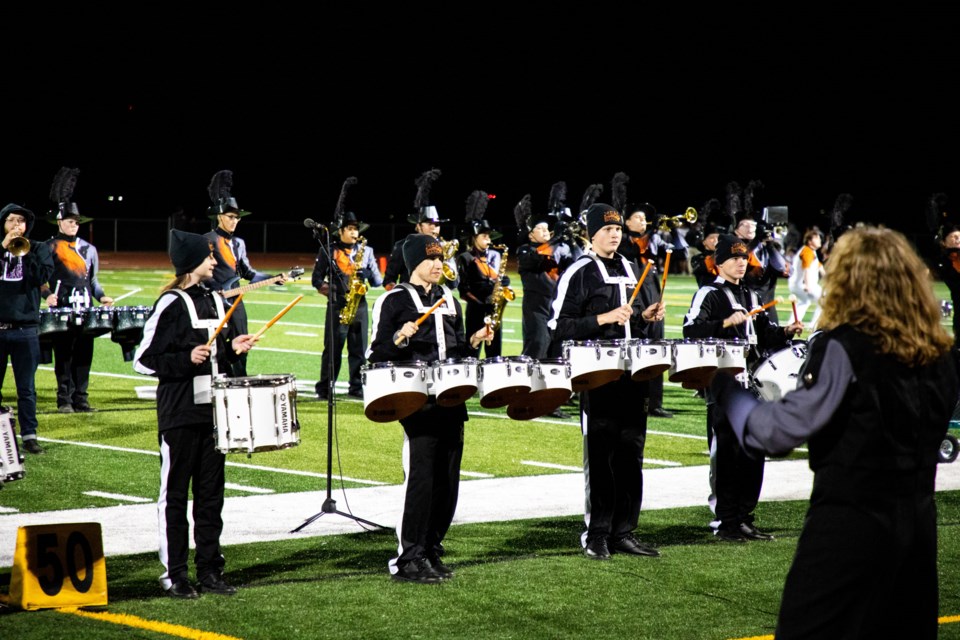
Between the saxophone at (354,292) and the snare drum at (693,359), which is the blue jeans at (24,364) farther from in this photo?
the snare drum at (693,359)

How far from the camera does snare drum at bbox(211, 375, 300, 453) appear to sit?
21.1 ft

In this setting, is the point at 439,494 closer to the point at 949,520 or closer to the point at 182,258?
the point at 182,258

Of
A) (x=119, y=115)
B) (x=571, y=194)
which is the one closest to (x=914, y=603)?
(x=571, y=194)

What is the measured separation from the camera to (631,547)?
7715 mm

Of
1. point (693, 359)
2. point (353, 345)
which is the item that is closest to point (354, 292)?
point (353, 345)

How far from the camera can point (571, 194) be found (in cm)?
5044

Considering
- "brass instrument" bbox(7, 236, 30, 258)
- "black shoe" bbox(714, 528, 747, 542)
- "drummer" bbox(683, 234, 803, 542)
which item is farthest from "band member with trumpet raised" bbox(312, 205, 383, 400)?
"black shoe" bbox(714, 528, 747, 542)

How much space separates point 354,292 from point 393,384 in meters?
6.84

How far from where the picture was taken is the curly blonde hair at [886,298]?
405cm

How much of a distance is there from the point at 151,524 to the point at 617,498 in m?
2.92

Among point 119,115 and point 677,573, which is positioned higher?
point 119,115

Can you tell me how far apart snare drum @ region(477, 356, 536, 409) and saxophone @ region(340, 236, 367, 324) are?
21.1 ft

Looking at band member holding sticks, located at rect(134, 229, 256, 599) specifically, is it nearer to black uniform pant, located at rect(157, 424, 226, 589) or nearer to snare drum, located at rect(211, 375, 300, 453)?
black uniform pant, located at rect(157, 424, 226, 589)

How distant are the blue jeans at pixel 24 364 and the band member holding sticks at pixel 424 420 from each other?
4.67 metres
